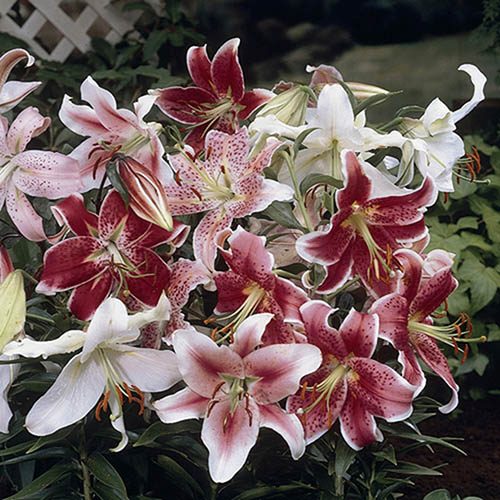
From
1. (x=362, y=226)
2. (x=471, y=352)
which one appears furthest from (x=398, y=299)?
(x=471, y=352)

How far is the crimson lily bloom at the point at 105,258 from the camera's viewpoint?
2.29 ft

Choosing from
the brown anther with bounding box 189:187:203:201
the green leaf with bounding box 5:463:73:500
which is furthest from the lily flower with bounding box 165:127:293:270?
the green leaf with bounding box 5:463:73:500

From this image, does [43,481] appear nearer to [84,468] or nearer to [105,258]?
[84,468]

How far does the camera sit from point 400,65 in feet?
10.2

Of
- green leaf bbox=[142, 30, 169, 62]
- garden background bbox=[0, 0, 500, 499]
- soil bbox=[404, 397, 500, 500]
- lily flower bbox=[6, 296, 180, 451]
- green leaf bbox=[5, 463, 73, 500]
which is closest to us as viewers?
lily flower bbox=[6, 296, 180, 451]

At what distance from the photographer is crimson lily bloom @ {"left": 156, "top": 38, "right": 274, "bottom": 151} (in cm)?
85

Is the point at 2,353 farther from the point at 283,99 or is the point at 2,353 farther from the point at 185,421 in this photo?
the point at 283,99

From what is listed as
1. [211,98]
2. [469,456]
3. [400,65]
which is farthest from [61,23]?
[211,98]

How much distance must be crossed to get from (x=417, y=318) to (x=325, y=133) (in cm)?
15

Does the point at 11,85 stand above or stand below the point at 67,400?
above

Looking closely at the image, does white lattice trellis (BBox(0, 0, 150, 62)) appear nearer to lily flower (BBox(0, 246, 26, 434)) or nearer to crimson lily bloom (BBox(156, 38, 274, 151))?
crimson lily bloom (BBox(156, 38, 274, 151))

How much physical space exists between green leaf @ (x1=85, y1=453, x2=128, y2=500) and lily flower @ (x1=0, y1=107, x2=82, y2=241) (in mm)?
185

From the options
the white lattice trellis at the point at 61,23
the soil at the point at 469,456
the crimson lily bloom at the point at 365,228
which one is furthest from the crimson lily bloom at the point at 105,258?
the white lattice trellis at the point at 61,23

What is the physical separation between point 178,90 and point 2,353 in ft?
0.98
